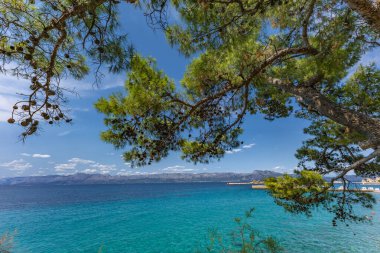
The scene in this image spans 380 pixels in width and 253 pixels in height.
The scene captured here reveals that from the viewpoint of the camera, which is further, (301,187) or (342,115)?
(301,187)

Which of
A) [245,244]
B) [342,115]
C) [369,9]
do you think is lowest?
[245,244]

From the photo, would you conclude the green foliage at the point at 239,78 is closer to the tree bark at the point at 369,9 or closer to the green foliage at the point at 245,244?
the tree bark at the point at 369,9

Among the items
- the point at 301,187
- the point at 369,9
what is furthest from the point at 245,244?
the point at 369,9

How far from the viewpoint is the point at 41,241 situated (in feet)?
48.4

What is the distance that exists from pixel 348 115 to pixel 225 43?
245cm

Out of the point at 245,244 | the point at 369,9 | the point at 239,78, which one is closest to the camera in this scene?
the point at 369,9

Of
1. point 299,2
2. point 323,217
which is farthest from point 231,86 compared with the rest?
point 323,217

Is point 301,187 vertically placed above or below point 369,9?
below

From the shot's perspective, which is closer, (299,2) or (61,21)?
(61,21)

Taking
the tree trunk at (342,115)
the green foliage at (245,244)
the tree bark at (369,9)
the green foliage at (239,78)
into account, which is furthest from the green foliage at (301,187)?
the tree bark at (369,9)

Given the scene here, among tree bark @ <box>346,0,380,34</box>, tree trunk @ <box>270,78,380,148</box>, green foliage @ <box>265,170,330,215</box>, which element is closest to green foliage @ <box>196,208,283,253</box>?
green foliage @ <box>265,170,330,215</box>

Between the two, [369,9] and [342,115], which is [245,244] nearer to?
[342,115]

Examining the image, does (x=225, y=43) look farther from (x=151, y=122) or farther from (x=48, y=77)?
(x=48, y=77)

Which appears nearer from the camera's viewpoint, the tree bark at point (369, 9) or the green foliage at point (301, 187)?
the tree bark at point (369, 9)
